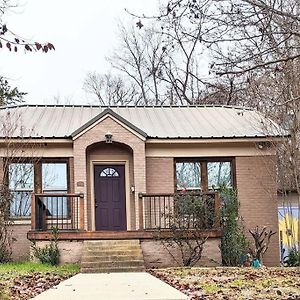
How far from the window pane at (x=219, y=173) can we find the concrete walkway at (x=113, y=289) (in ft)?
21.5

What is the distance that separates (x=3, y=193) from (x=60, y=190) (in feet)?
7.17

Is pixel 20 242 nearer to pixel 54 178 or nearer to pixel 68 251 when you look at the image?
pixel 54 178

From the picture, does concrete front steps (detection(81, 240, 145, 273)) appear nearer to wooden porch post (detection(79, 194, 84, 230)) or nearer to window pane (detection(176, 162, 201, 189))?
wooden porch post (detection(79, 194, 84, 230))

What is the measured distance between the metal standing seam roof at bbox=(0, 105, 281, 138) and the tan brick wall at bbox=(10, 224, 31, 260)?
112 inches

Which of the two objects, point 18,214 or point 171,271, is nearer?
point 171,271

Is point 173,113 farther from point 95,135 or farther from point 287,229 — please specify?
point 287,229

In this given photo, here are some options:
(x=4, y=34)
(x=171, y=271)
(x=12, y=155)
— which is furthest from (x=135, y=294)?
(x=12, y=155)

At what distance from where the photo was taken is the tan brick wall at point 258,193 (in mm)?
19922

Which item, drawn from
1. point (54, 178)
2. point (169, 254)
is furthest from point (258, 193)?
point (54, 178)

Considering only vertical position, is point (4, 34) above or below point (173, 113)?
below

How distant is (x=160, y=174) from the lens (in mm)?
19750

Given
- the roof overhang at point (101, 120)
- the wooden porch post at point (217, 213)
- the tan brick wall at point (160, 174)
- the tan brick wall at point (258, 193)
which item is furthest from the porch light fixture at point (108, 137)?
the tan brick wall at point (258, 193)

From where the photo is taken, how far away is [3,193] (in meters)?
18.0

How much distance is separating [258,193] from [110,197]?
476 cm
